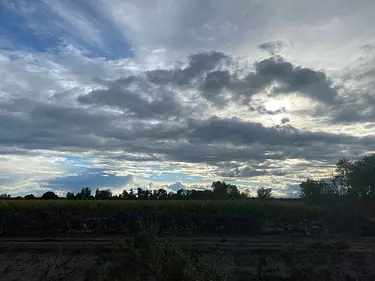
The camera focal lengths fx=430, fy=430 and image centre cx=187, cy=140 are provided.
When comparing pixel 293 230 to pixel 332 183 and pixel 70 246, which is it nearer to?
pixel 332 183

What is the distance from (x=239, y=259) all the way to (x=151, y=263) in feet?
68.5

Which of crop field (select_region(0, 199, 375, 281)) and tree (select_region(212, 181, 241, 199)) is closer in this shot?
crop field (select_region(0, 199, 375, 281))

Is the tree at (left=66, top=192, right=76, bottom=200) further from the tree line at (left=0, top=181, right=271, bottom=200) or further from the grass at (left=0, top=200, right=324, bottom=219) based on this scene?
the grass at (left=0, top=200, right=324, bottom=219)

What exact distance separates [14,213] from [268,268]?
27.4 metres

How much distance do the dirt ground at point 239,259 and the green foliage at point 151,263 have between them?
56.4 feet

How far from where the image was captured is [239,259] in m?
33.3

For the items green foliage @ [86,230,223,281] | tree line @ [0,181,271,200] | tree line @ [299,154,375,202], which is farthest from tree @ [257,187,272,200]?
green foliage @ [86,230,223,281]

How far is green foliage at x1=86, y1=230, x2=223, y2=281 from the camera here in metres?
13.2

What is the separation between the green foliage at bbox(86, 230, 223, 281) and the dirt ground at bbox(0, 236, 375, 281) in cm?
1720

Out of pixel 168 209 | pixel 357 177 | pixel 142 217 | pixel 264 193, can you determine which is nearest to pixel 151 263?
pixel 142 217

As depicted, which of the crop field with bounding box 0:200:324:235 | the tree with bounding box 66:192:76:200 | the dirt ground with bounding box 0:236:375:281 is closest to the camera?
→ the dirt ground with bounding box 0:236:375:281

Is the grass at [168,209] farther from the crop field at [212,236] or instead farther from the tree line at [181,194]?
the tree line at [181,194]

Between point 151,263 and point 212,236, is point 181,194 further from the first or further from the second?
point 151,263

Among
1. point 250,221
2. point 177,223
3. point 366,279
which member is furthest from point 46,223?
point 366,279
